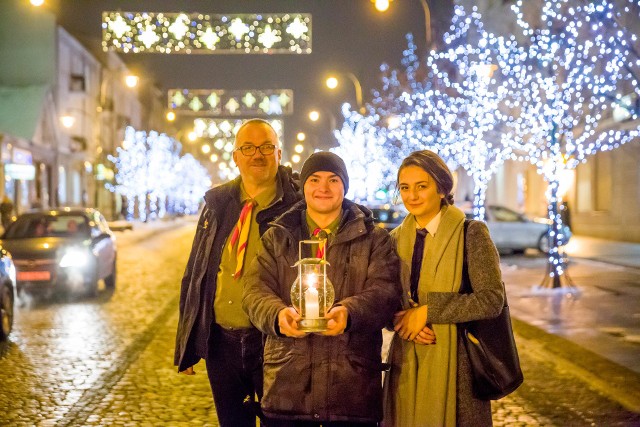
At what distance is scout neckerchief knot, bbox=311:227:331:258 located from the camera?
3.48 metres

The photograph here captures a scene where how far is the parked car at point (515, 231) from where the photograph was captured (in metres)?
25.6

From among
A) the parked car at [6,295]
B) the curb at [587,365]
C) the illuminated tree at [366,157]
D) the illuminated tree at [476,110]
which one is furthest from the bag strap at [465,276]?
the illuminated tree at [366,157]

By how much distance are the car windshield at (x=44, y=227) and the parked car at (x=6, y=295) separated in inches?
179

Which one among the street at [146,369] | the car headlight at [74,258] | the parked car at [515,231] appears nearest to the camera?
the street at [146,369]

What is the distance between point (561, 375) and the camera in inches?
339

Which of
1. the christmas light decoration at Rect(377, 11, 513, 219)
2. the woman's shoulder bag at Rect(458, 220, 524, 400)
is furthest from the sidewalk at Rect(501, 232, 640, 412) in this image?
the woman's shoulder bag at Rect(458, 220, 524, 400)

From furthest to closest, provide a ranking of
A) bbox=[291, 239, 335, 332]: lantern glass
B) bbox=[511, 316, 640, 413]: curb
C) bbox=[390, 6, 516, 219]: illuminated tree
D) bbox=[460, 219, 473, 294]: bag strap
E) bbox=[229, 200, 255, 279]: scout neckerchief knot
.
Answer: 1. bbox=[390, 6, 516, 219]: illuminated tree
2. bbox=[511, 316, 640, 413]: curb
3. bbox=[229, 200, 255, 279]: scout neckerchief knot
4. bbox=[460, 219, 473, 294]: bag strap
5. bbox=[291, 239, 335, 332]: lantern glass

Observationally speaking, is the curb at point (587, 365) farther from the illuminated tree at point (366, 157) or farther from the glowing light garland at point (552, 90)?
the illuminated tree at point (366, 157)

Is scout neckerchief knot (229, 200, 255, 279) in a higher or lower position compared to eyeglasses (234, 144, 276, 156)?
lower

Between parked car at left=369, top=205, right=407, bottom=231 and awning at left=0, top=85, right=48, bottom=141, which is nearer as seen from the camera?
parked car at left=369, top=205, right=407, bottom=231

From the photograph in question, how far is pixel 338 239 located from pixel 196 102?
5672cm

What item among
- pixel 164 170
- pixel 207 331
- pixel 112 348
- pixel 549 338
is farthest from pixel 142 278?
pixel 164 170

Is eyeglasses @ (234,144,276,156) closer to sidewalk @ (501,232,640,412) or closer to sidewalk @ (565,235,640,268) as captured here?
sidewalk @ (501,232,640,412)

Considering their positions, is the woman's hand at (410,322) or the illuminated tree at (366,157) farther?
the illuminated tree at (366,157)
